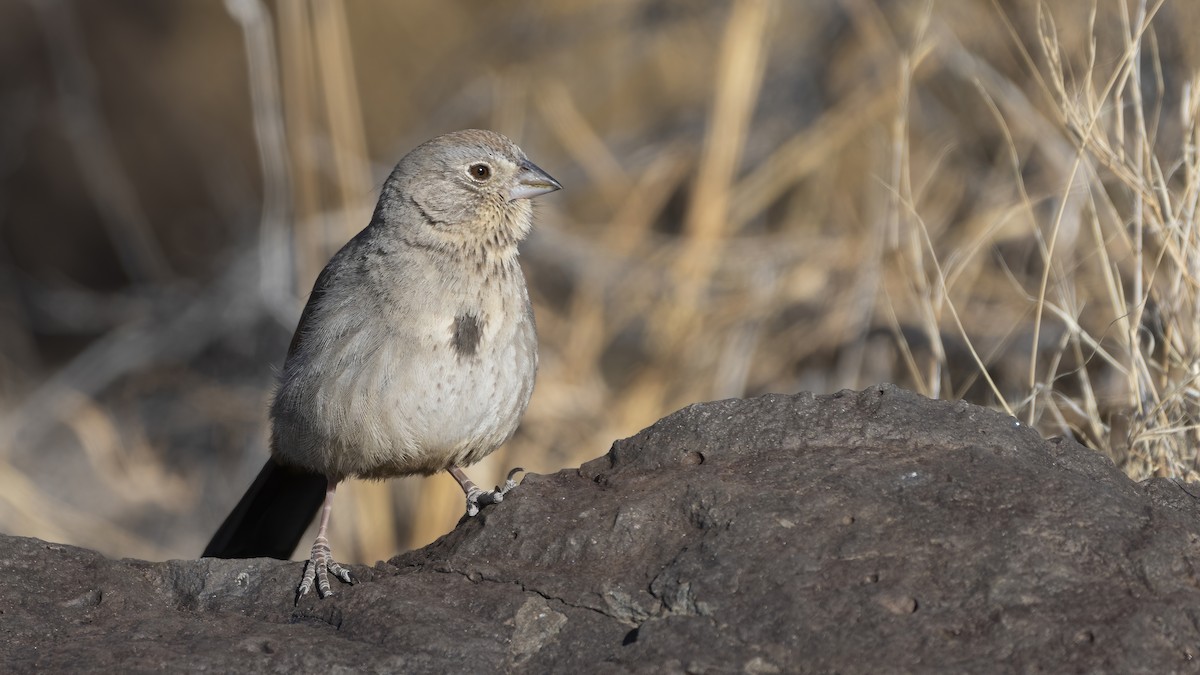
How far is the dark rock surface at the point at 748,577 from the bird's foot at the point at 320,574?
6 centimetres

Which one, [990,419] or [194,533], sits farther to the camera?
[194,533]

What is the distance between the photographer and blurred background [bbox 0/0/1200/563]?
766 cm

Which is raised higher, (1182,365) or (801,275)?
(801,275)

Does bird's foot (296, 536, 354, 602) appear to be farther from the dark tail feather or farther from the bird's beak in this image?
the bird's beak

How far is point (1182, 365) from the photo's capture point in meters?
4.57

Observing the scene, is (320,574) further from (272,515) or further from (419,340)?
(272,515)

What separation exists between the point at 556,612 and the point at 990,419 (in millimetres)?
1280

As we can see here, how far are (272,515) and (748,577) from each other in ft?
8.51

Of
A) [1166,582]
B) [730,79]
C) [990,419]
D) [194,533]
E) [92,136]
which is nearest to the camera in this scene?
[1166,582]

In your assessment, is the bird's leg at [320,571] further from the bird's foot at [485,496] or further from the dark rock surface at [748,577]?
the bird's foot at [485,496]

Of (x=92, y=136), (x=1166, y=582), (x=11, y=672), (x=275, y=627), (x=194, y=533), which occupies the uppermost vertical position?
(x=92, y=136)

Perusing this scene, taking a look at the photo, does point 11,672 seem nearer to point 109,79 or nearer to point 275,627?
point 275,627

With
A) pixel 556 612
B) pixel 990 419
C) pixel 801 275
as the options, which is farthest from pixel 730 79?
pixel 556 612

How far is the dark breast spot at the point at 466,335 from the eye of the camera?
177 inches
